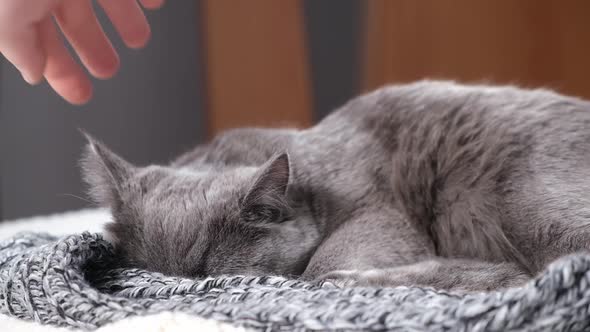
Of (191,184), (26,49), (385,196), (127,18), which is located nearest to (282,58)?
(385,196)

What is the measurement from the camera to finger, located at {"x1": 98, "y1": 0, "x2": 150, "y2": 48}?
40.2 inches

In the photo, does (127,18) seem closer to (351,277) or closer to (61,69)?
(61,69)

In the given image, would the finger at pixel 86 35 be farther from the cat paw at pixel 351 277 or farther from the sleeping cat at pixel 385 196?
the cat paw at pixel 351 277

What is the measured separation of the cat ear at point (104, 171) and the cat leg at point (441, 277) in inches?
17.4

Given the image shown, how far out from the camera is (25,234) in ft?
4.61

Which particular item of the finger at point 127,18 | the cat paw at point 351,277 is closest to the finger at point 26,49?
the finger at point 127,18

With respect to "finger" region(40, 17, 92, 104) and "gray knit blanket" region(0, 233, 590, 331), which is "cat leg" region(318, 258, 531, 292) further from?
"finger" region(40, 17, 92, 104)

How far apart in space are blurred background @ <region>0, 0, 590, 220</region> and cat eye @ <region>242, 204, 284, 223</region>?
1.69m

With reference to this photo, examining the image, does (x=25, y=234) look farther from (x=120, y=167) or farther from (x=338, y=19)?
(x=338, y=19)

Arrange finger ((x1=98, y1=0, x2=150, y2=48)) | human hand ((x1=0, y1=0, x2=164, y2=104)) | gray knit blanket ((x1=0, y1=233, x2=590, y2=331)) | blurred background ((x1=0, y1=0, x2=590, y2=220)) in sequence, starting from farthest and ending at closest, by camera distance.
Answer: blurred background ((x1=0, y1=0, x2=590, y2=220)) → finger ((x1=98, y1=0, x2=150, y2=48)) → human hand ((x1=0, y1=0, x2=164, y2=104)) → gray knit blanket ((x1=0, y1=233, x2=590, y2=331))

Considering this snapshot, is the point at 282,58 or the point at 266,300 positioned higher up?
the point at 282,58

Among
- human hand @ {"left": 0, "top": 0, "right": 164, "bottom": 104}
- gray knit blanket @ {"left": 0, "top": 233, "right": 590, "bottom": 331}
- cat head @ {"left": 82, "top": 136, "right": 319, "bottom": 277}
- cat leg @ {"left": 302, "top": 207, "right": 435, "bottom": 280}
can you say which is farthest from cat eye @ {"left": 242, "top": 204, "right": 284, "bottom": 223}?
human hand @ {"left": 0, "top": 0, "right": 164, "bottom": 104}

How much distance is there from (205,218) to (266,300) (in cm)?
33

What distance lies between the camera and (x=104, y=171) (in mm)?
1258
